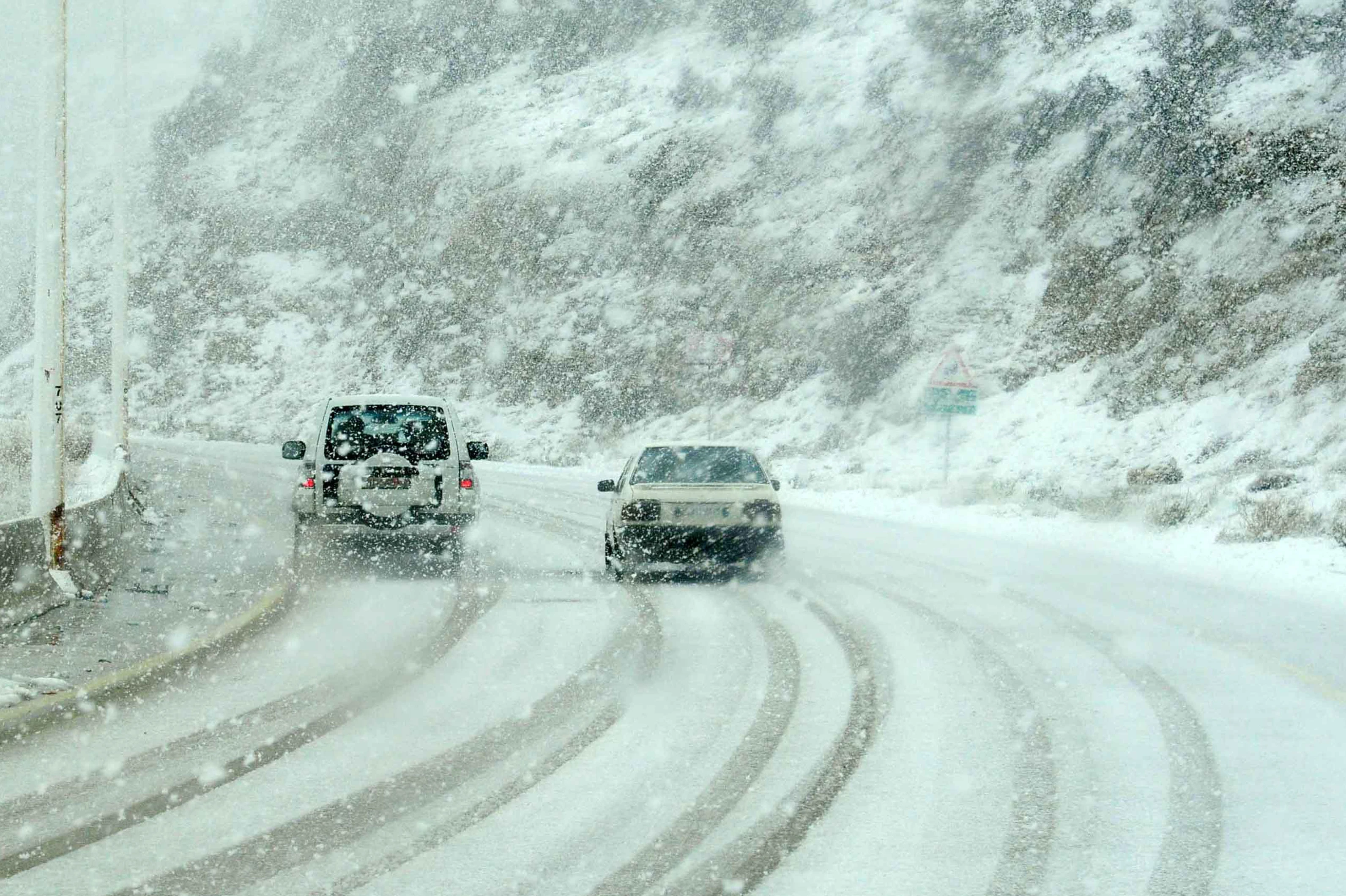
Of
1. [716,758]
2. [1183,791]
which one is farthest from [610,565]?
[1183,791]

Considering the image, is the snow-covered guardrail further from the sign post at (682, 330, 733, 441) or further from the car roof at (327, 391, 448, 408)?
the sign post at (682, 330, 733, 441)

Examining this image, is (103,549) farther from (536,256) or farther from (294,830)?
(536,256)

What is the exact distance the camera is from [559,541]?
16625mm

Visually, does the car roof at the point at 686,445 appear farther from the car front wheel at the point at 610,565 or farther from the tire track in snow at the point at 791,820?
the tire track in snow at the point at 791,820

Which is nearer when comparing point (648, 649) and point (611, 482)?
→ point (648, 649)

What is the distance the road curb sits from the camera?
6812 mm

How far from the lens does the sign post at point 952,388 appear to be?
22688 millimetres

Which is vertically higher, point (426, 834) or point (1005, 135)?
point (1005, 135)

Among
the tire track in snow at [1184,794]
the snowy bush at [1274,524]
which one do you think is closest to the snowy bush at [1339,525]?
the snowy bush at [1274,524]

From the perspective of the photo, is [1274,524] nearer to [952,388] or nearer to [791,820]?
[952,388]

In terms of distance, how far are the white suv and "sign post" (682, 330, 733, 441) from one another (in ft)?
81.3

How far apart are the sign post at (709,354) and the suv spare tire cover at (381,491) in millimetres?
25163

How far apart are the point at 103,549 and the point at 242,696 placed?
647 centimetres

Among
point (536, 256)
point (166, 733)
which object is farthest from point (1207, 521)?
point (536, 256)
